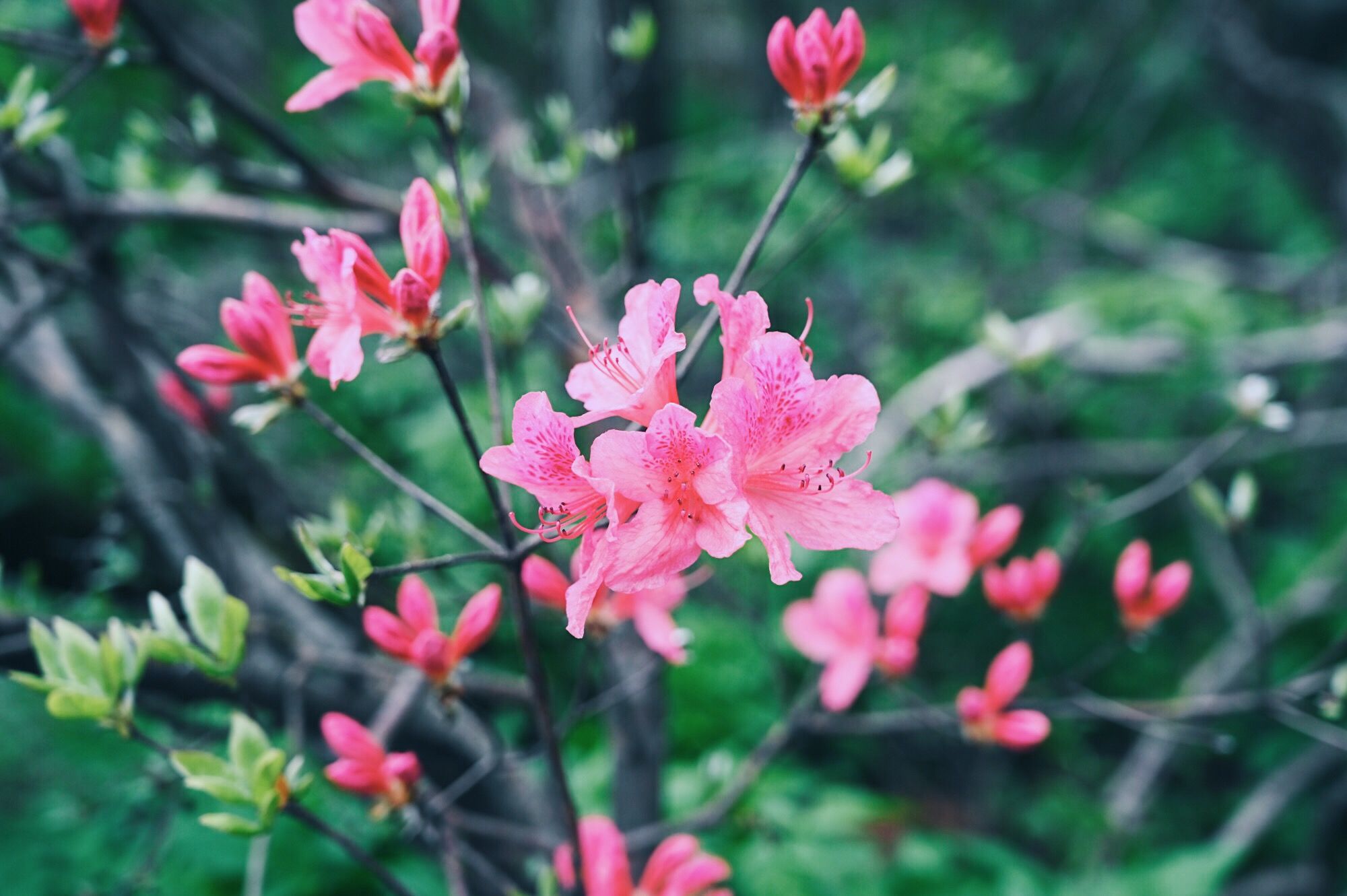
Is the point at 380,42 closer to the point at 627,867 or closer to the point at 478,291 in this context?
the point at 478,291

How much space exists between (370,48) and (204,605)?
0.67m

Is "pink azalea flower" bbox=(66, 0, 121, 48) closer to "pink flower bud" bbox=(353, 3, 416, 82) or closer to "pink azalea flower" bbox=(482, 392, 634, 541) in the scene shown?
"pink flower bud" bbox=(353, 3, 416, 82)

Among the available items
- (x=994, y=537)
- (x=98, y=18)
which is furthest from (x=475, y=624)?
(x=98, y=18)

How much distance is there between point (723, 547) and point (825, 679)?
0.85 meters

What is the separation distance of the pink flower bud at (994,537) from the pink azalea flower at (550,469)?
0.88 meters

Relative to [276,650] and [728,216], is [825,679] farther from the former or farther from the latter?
[728,216]

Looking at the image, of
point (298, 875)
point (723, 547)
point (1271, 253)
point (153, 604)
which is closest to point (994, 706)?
point (723, 547)

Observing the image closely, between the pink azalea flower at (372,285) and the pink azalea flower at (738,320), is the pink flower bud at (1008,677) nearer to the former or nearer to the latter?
the pink azalea flower at (738,320)

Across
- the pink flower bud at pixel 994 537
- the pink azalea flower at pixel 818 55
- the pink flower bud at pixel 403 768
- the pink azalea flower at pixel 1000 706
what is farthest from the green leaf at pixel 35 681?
the pink flower bud at pixel 994 537

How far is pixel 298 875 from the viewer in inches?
66.4

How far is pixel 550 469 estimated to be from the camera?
83cm

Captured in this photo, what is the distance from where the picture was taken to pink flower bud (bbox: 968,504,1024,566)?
1.47 m

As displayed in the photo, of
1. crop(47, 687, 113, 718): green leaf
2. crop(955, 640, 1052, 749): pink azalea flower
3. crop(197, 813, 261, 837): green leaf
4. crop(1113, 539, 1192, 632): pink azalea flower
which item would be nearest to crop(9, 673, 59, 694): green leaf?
crop(47, 687, 113, 718): green leaf

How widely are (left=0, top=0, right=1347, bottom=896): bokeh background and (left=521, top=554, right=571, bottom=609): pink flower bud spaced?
14cm
